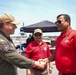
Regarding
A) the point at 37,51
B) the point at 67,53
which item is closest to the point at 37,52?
the point at 37,51

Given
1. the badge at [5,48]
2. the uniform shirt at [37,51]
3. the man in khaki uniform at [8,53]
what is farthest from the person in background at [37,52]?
the badge at [5,48]

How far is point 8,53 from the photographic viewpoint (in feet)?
11.3

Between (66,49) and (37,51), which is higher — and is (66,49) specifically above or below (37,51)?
above

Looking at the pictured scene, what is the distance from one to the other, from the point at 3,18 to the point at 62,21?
1.32 m

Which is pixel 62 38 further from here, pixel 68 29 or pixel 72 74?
pixel 72 74

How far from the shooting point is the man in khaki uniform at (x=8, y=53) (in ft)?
11.2

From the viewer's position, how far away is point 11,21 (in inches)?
143

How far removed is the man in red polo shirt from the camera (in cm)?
423

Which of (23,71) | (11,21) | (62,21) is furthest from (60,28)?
(23,71)

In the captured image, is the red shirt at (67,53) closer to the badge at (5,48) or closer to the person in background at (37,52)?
the person in background at (37,52)

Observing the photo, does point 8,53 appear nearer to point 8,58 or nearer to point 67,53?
point 8,58

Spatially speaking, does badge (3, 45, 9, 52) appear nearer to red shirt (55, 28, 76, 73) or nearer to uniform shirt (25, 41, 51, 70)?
red shirt (55, 28, 76, 73)

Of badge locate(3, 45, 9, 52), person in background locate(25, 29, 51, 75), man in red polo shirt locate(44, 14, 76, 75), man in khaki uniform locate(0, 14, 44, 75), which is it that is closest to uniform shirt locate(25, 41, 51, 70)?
person in background locate(25, 29, 51, 75)

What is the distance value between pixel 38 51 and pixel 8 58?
82.4 inches
